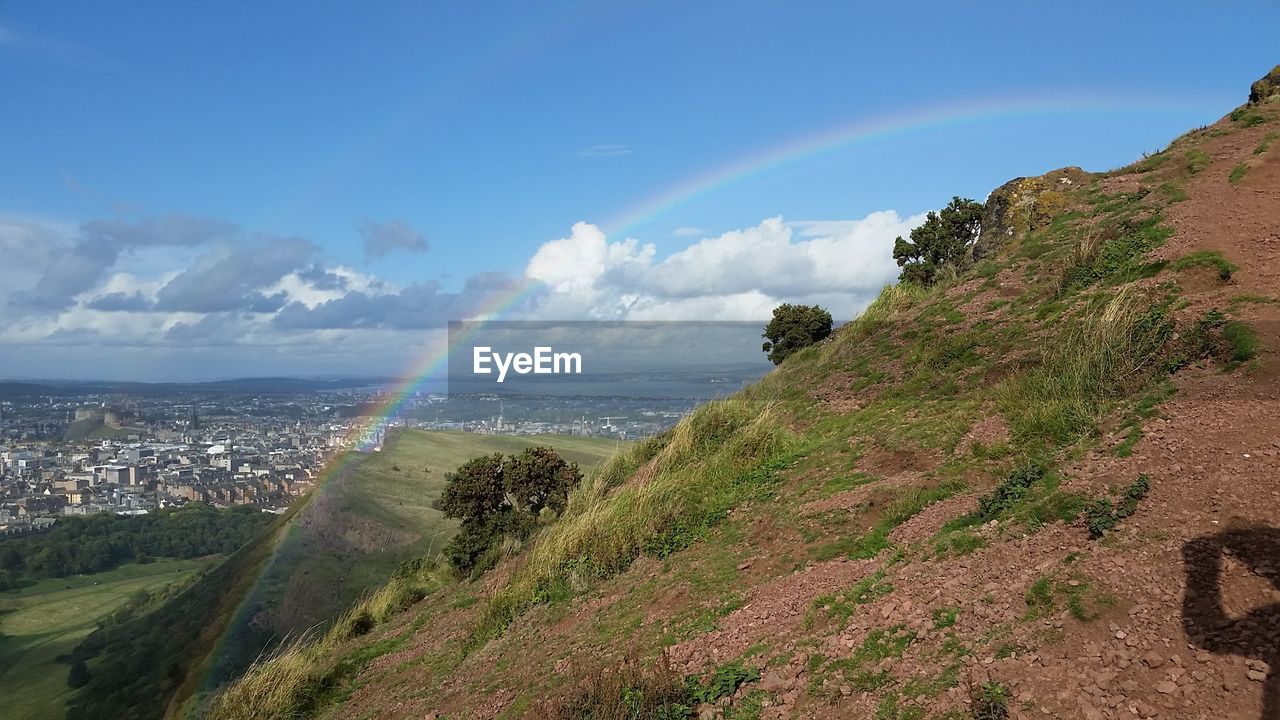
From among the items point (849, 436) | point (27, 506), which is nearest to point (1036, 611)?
point (849, 436)

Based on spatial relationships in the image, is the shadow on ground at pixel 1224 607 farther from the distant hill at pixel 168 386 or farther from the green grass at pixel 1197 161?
the distant hill at pixel 168 386

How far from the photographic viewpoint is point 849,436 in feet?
36.9

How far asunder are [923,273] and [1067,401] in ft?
61.4

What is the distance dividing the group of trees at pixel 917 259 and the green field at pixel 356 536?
8.95m

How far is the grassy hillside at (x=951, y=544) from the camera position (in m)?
4.40

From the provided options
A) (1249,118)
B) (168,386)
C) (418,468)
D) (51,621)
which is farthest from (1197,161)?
(168,386)

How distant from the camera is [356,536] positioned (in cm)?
1994

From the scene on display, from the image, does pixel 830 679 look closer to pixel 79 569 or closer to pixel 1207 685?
pixel 1207 685

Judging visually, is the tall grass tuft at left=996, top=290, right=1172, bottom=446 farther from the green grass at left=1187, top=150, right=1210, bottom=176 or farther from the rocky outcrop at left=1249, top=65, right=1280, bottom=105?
the rocky outcrop at left=1249, top=65, right=1280, bottom=105

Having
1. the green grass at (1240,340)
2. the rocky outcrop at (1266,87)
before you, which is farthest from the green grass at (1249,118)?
the green grass at (1240,340)

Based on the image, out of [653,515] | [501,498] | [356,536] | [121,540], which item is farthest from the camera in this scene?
[121,540]

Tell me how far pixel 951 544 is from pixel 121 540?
36.4 metres

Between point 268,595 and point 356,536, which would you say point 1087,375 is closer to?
point 268,595

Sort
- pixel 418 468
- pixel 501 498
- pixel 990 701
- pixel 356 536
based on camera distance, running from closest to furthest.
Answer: pixel 990 701 → pixel 501 498 → pixel 356 536 → pixel 418 468
